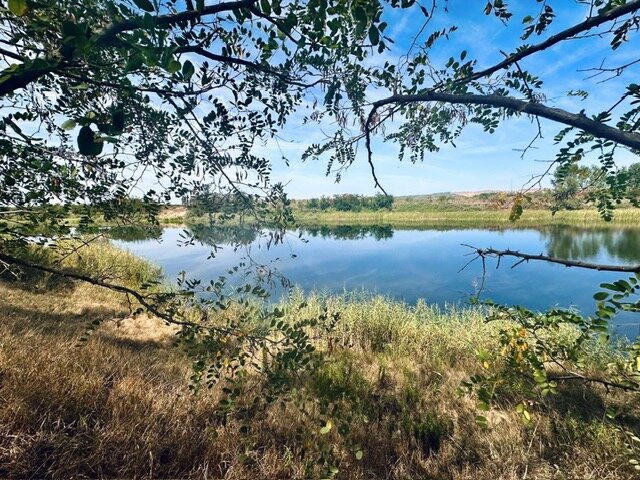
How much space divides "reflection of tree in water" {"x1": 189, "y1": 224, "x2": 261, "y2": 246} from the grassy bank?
808 millimetres

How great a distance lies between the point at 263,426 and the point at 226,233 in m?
1.96

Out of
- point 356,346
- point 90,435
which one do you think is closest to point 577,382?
point 356,346

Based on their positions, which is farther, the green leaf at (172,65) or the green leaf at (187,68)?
the green leaf at (187,68)

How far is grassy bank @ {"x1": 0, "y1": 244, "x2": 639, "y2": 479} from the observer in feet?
6.66

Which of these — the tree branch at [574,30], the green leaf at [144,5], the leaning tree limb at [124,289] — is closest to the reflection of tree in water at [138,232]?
the leaning tree limb at [124,289]

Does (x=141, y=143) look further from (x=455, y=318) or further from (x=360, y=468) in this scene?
(x=455, y=318)

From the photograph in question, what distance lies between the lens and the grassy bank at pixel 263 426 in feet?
6.66

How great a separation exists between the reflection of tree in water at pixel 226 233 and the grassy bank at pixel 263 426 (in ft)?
2.65

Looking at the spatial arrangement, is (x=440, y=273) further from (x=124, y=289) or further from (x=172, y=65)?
(x=172, y=65)

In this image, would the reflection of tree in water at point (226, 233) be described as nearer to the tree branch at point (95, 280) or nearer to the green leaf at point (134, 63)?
the tree branch at point (95, 280)

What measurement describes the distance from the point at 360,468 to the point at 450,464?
0.89 metres

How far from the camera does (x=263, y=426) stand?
2.92 m

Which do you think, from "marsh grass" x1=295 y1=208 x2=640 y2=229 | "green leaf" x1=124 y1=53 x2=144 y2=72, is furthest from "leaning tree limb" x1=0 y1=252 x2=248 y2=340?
"marsh grass" x1=295 y1=208 x2=640 y2=229

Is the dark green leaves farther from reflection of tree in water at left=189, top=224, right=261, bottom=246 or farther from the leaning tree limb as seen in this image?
reflection of tree in water at left=189, top=224, right=261, bottom=246
